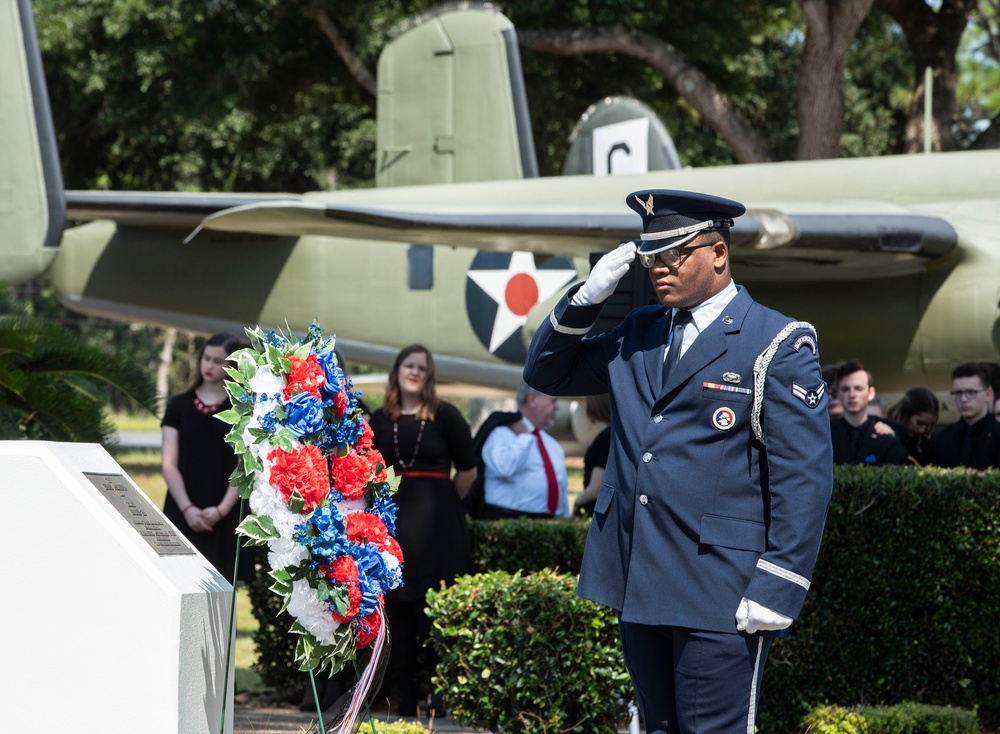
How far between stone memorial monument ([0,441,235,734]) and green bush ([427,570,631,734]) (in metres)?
1.73

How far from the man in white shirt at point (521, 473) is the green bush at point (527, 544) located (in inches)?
26.7

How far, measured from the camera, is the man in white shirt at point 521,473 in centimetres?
777

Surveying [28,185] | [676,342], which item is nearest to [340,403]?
[676,342]

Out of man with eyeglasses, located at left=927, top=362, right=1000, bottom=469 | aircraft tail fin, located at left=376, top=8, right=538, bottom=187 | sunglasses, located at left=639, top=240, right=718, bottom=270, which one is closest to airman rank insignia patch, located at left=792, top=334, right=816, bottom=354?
sunglasses, located at left=639, top=240, right=718, bottom=270

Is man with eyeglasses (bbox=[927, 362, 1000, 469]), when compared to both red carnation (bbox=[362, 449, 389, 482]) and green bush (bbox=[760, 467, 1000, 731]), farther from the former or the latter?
red carnation (bbox=[362, 449, 389, 482])

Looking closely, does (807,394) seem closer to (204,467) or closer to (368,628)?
(368,628)

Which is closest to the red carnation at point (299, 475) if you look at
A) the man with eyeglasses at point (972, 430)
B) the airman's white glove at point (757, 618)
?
the airman's white glove at point (757, 618)

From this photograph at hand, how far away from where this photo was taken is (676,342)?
3879 mm

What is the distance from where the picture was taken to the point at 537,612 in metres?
5.29

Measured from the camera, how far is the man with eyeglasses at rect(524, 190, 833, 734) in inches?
140

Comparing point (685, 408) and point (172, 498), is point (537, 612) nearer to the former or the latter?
point (685, 408)

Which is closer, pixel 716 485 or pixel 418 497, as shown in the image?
pixel 716 485

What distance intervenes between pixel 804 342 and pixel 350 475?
1575mm

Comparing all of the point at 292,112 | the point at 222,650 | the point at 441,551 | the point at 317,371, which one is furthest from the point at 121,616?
the point at 292,112
